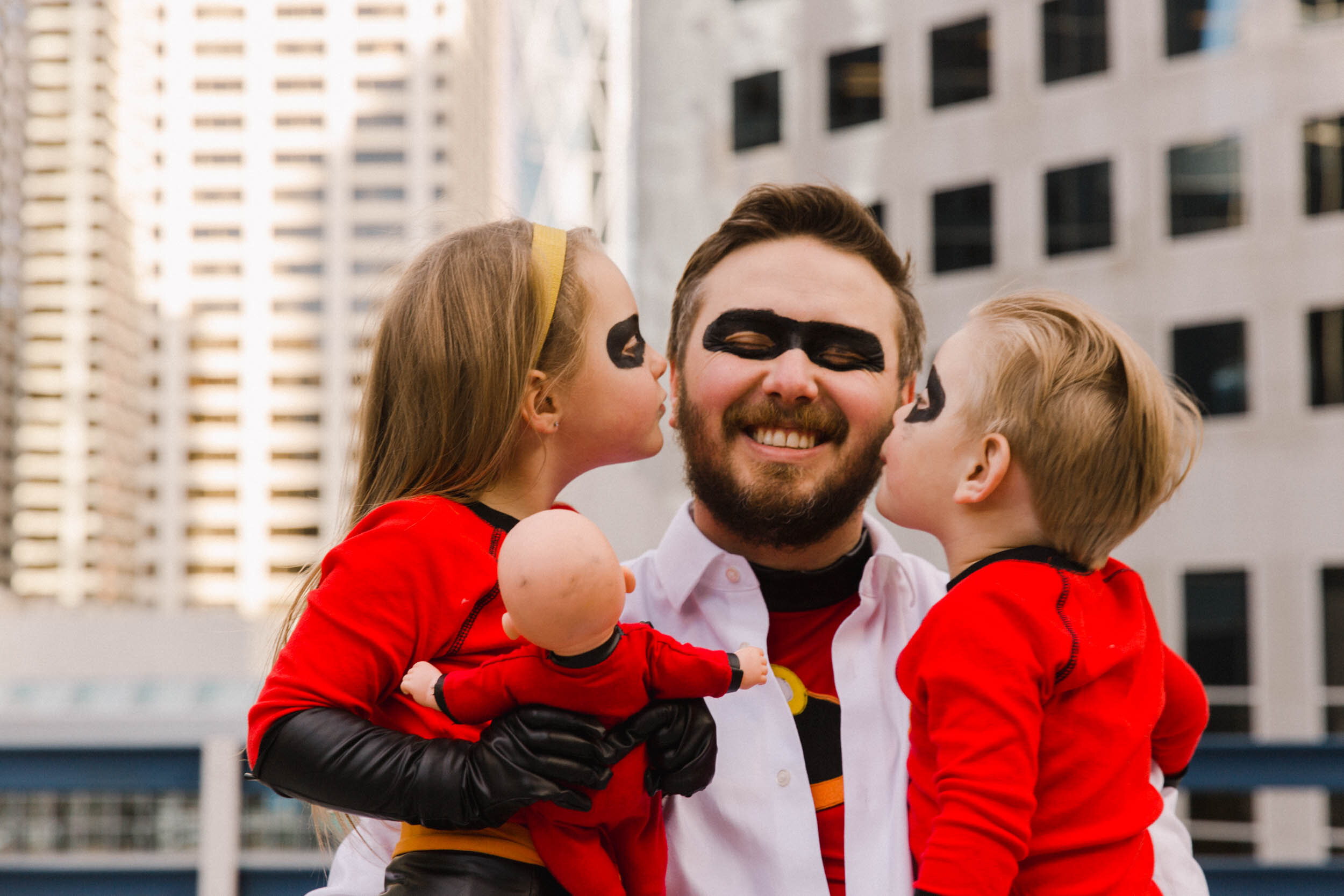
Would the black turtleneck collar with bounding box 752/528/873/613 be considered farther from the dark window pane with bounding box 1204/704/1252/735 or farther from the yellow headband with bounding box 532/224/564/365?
the dark window pane with bounding box 1204/704/1252/735

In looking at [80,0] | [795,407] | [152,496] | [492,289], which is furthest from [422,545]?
[80,0]

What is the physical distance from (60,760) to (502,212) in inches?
89.1

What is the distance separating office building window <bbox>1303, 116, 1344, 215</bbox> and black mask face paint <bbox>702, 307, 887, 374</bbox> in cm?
1393

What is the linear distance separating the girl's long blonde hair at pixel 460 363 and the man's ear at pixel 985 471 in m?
0.64

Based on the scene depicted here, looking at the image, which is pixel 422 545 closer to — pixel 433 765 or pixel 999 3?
pixel 433 765

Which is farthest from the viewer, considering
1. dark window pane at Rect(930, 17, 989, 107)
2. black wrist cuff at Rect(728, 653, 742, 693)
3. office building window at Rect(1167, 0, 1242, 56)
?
dark window pane at Rect(930, 17, 989, 107)

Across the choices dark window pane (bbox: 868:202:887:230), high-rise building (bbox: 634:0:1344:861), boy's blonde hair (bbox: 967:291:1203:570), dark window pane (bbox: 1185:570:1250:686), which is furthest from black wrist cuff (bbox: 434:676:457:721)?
dark window pane (bbox: 868:202:887:230)

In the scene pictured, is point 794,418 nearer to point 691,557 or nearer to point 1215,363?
point 691,557

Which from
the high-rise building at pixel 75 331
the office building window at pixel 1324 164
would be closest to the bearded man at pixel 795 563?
the office building window at pixel 1324 164

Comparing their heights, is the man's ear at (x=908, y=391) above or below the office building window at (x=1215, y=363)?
below

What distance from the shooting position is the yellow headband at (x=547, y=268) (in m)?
1.80

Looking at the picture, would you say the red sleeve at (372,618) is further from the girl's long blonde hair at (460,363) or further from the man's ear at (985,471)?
the man's ear at (985,471)

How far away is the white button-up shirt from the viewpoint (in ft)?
6.35

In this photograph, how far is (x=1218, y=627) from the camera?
14.2 meters
